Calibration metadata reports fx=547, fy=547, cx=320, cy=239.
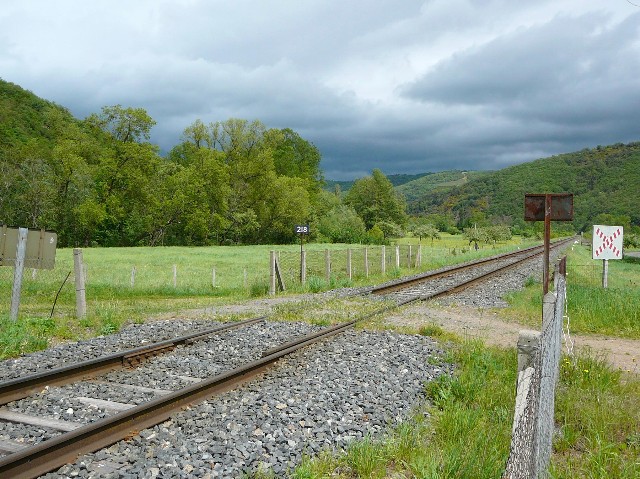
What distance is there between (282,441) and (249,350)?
3858mm

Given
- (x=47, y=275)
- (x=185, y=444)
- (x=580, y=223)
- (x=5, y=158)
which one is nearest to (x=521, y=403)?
(x=185, y=444)

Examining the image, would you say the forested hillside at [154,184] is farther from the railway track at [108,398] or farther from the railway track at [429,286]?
the railway track at [108,398]

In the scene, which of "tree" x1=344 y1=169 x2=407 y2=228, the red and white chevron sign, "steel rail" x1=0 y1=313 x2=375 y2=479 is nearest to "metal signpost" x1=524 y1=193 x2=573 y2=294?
"steel rail" x1=0 y1=313 x2=375 y2=479

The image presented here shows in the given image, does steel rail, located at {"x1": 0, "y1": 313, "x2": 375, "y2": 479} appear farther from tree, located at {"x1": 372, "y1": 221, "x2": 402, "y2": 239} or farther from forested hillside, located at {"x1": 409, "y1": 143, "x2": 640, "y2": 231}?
forested hillside, located at {"x1": 409, "y1": 143, "x2": 640, "y2": 231}

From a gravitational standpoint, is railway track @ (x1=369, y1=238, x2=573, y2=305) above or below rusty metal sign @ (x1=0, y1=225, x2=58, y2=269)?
below

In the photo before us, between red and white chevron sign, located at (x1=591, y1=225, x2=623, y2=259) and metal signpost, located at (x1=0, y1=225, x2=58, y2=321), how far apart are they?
15.3 meters

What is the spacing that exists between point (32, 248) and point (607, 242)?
15955mm

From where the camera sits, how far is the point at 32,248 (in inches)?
447

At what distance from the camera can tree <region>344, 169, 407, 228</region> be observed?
98250mm

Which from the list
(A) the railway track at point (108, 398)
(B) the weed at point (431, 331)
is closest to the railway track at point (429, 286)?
(B) the weed at point (431, 331)

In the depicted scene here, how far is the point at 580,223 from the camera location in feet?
538

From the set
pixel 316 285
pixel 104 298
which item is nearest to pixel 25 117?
pixel 104 298

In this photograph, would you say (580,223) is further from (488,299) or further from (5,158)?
(488,299)

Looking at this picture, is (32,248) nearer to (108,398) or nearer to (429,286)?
(108,398)
